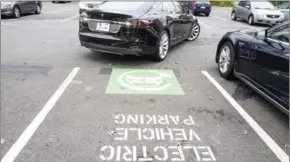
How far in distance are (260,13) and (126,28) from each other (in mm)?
12005

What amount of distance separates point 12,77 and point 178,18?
168 inches

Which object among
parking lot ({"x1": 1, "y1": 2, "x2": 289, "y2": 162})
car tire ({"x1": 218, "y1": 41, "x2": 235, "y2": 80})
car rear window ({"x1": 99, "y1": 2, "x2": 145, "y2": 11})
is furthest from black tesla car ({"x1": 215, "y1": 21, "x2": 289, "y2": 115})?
car rear window ({"x1": 99, "y1": 2, "x2": 145, "y2": 11})

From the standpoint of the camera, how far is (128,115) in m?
4.45

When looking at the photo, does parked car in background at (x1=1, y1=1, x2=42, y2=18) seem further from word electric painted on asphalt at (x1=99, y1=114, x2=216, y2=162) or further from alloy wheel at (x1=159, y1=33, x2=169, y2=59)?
word electric painted on asphalt at (x1=99, y1=114, x2=216, y2=162)

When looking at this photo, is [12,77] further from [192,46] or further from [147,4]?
[192,46]

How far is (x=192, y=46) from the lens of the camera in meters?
9.55

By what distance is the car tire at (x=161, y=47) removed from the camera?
23.4ft

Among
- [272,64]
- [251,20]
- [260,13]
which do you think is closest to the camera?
[272,64]

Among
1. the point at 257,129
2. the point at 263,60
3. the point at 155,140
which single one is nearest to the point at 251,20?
the point at 263,60

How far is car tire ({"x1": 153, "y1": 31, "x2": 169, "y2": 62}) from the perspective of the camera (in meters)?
7.14

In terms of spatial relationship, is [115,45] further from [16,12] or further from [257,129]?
[16,12]

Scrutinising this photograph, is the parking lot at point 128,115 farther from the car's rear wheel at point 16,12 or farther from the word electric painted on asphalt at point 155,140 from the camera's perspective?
the car's rear wheel at point 16,12

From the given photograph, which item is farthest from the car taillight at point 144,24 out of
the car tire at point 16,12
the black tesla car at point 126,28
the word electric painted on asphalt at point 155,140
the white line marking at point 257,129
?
the car tire at point 16,12

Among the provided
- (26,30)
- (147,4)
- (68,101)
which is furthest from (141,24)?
(26,30)
